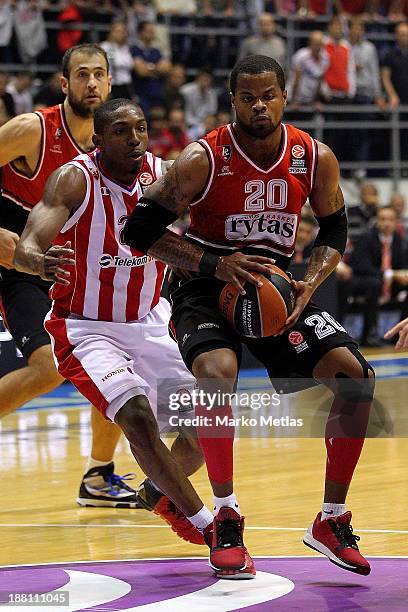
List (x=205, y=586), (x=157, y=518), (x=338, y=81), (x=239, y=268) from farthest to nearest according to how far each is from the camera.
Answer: (x=338, y=81), (x=157, y=518), (x=239, y=268), (x=205, y=586)

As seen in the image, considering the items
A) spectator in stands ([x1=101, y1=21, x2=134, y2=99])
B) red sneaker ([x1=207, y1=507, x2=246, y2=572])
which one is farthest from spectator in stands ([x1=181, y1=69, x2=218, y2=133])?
red sneaker ([x1=207, y1=507, x2=246, y2=572])

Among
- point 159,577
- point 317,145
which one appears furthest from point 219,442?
point 317,145

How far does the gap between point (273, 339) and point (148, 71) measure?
1150 cm

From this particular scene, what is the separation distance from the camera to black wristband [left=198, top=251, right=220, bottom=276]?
5.10 meters

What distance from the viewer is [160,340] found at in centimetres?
587

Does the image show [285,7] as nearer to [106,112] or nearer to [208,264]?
[106,112]

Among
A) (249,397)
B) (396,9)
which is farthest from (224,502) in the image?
(396,9)

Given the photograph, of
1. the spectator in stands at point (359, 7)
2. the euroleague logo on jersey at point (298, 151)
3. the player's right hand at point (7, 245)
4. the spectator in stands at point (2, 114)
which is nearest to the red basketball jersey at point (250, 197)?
the euroleague logo on jersey at point (298, 151)

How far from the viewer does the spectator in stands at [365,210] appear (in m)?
16.4

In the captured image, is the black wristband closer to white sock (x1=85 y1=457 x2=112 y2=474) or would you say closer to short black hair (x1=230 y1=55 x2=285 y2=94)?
short black hair (x1=230 y1=55 x2=285 y2=94)

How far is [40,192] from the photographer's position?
7.02 metres

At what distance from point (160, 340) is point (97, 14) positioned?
1142cm

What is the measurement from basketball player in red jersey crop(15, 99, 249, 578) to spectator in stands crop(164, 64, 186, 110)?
1031 centimetres

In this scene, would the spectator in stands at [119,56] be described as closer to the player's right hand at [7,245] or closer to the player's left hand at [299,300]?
the player's right hand at [7,245]
